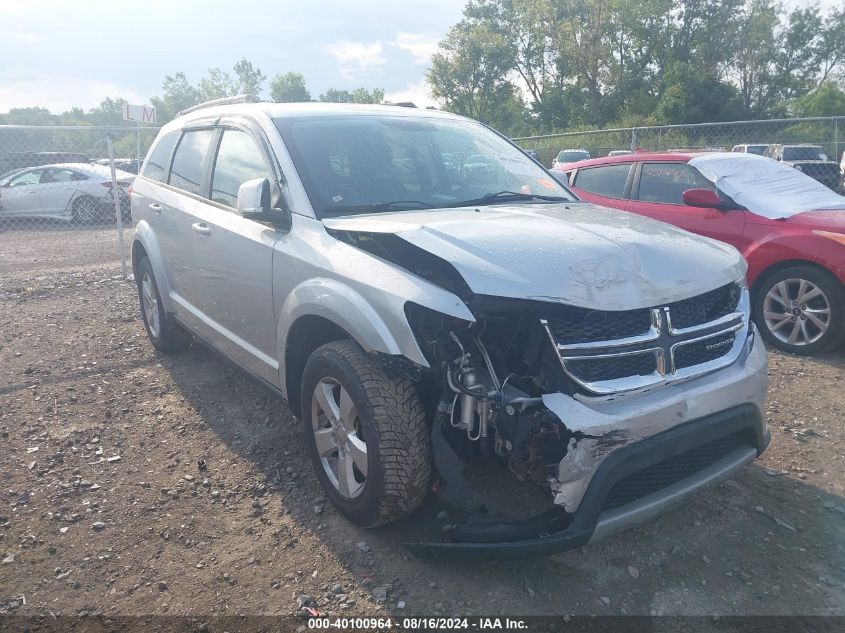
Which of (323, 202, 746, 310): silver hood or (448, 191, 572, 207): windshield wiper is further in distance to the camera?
(448, 191, 572, 207): windshield wiper

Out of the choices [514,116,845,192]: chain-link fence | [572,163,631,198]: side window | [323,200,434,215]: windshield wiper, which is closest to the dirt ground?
[323,200,434,215]: windshield wiper

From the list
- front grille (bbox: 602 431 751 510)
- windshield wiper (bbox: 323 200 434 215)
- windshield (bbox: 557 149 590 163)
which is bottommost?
front grille (bbox: 602 431 751 510)

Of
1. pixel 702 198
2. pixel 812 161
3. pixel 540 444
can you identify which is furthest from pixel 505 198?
pixel 812 161

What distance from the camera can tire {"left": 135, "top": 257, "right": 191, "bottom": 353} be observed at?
17.6 ft

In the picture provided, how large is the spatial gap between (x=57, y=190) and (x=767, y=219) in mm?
14270

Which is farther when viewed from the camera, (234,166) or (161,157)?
(161,157)

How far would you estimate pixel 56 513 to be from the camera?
3328mm

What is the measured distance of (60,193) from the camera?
14.6 metres

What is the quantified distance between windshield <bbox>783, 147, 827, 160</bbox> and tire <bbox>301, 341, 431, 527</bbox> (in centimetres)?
1604

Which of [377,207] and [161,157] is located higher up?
[161,157]

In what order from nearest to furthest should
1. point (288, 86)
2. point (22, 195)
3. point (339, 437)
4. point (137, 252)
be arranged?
point (339, 437) → point (137, 252) → point (22, 195) → point (288, 86)

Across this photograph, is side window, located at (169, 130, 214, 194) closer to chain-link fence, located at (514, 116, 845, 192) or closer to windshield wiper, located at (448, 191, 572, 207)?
windshield wiper, located at (448, 191, 572, 207)

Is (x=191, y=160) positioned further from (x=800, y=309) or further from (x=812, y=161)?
(x=812, y=161)

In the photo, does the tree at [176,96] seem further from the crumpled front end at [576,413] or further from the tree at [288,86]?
the crumpled front end at [576,413]
